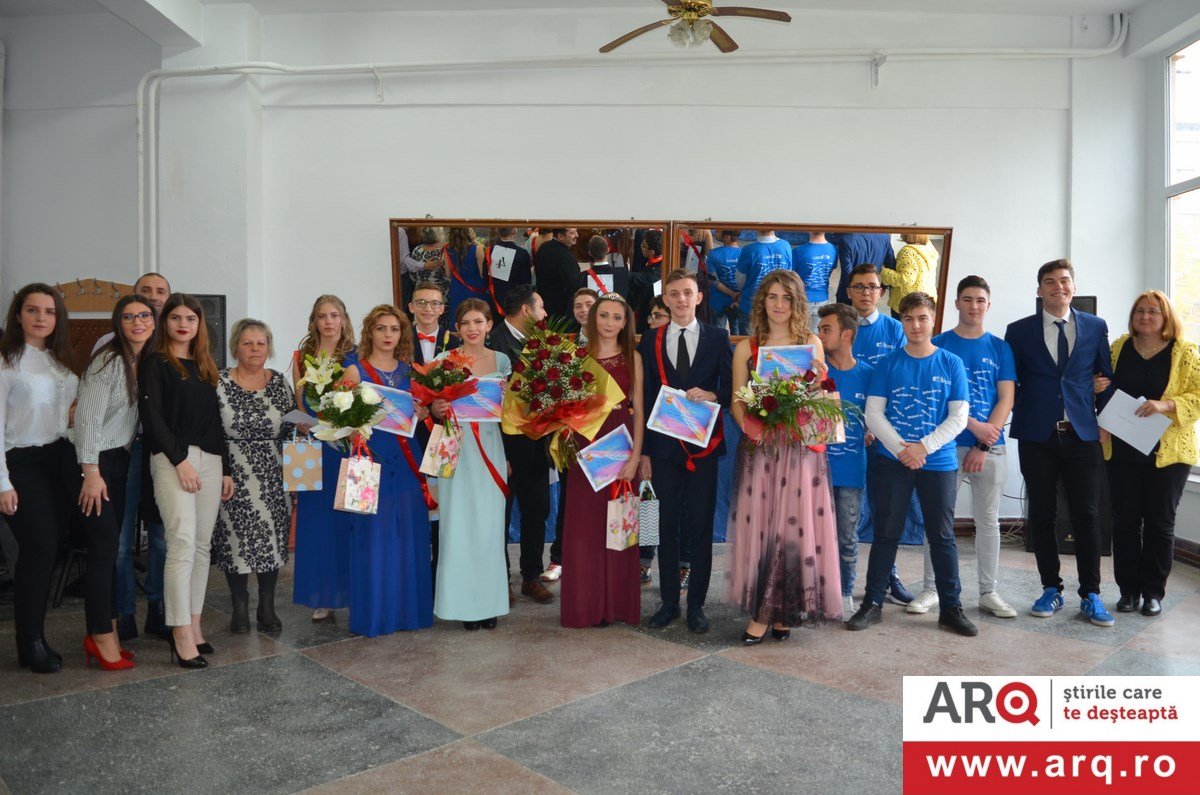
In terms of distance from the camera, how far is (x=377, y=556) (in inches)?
165

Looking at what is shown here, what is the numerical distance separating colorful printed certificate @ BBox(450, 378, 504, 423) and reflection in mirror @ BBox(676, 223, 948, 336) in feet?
9.70

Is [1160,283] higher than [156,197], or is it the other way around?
[156,197]

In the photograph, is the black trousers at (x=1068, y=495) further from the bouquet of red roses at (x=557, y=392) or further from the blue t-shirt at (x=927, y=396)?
the bouquet of red roses at (x=557, y=392)

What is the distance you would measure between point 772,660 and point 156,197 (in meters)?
5.58

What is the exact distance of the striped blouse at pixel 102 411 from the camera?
12.0 feet

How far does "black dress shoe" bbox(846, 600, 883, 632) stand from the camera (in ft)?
14.2

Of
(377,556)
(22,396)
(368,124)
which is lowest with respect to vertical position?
(377,556)

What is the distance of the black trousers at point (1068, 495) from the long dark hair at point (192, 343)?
3.99m

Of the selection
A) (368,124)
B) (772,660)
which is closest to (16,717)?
(772,660)

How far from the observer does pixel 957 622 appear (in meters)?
4.27

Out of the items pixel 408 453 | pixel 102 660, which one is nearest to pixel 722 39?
pixel 408 453

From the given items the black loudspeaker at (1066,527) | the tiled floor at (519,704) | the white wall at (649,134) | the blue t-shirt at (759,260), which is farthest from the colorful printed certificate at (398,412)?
the black loudspeaker at (1066,527)

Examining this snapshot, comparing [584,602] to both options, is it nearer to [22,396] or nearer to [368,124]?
[22,396]

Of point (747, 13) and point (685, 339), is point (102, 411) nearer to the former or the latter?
point (685, 339)
